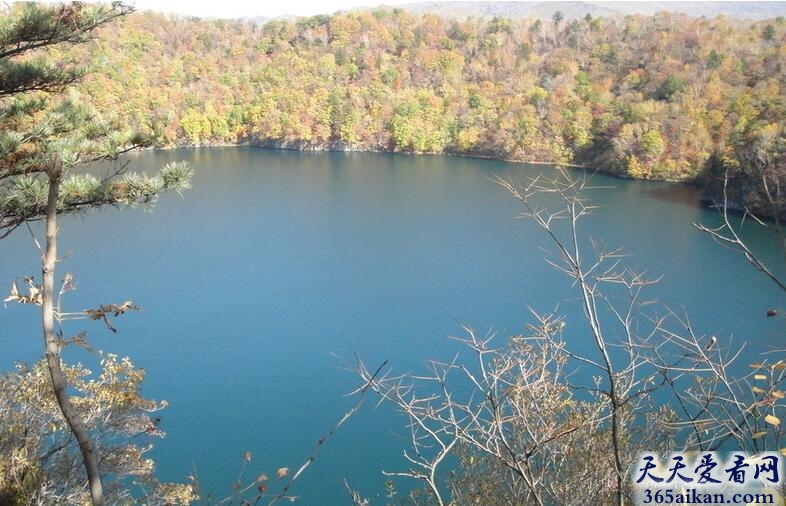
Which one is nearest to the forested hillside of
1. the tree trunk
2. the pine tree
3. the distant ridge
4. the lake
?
the lake

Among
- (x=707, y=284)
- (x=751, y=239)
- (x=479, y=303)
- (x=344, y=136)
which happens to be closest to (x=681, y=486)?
(x=479, y=303)

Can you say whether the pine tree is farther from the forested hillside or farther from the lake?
the forested hillside

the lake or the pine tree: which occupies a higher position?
the pine tree

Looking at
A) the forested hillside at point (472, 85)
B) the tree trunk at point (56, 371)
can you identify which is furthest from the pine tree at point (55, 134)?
the forested hillside at point (472, 85)

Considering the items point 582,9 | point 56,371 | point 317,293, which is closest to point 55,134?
point 56,371

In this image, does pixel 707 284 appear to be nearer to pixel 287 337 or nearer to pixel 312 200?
pixel 287 337
